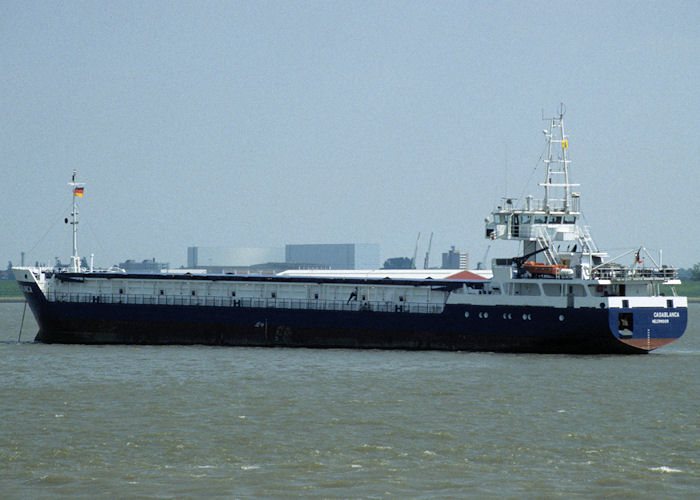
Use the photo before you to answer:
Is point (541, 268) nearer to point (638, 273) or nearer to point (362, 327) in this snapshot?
point (638, 273)

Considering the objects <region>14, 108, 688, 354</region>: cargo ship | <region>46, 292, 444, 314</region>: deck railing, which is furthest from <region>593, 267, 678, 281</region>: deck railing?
<region>46, 292, 444, 314</region>: deck railing

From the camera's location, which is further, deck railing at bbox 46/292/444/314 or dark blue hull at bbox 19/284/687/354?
deck railing at bbox 46/292/444/314

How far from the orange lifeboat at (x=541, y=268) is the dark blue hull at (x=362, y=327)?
7.36 feet

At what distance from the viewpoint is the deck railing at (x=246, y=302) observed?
56.6m

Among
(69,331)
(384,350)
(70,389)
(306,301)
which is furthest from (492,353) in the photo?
(69,331)

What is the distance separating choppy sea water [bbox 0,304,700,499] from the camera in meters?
24.1

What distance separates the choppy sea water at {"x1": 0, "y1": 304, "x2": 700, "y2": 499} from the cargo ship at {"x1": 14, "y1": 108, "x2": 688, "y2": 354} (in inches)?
145

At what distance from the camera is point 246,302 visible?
6019 cm

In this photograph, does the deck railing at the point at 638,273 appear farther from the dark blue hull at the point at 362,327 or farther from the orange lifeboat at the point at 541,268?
the orange lifeboat at the point at 541,268

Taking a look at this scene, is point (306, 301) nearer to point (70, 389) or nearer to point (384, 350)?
point (384, 350)

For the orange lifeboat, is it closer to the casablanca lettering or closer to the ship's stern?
the ship's stern

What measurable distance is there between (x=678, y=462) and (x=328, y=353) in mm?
29948

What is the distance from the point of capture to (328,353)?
5419cm

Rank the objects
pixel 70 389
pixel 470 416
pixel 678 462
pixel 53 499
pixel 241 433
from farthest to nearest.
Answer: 1. pixel 70 389
2. pixel 470 416
3. pixel 241 433
4. pixel 678 462
5. pixel 53 499
